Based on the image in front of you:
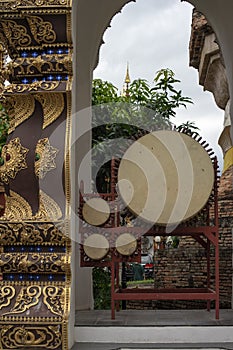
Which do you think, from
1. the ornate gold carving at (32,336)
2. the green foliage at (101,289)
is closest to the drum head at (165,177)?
the ornate gold carving at (32,336)

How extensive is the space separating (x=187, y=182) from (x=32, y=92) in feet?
5.46

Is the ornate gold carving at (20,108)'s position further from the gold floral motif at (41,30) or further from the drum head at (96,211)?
the drum head at (96,211)

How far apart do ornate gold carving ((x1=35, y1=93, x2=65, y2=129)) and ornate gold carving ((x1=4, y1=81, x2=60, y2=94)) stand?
5 cm

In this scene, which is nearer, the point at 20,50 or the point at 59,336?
the point at 59,336

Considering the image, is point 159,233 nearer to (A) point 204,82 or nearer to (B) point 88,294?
(B) point 88,294

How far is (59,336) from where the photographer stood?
4.16 m

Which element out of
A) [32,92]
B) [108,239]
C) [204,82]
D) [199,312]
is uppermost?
[204,82]

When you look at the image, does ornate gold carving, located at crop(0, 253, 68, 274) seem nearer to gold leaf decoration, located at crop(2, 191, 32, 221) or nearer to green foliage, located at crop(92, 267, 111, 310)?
gold leaf decoration, located at crop(2, 191, 32, 221)

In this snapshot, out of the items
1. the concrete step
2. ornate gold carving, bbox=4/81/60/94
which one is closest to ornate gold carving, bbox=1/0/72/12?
ornate gold carving, bbox=4/81/60/94

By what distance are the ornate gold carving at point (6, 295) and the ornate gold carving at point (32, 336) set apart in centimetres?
15

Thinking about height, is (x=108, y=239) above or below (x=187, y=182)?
below

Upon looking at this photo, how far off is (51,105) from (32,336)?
5.21ft

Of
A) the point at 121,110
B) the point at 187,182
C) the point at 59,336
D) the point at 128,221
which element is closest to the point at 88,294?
the point at 128,221

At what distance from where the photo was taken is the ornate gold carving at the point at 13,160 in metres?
4.48
